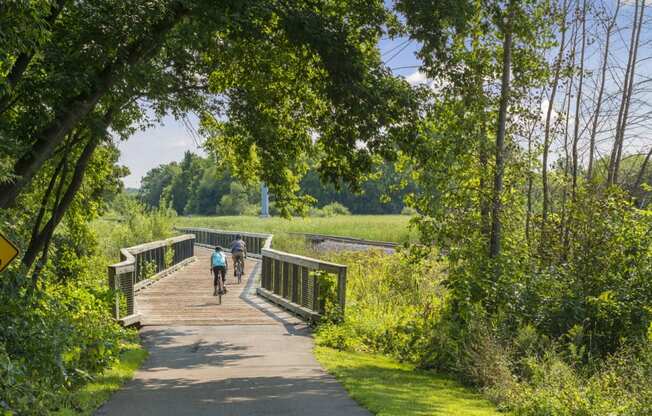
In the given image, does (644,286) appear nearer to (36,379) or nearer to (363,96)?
(363,96)

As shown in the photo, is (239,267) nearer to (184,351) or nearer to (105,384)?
(184,351)

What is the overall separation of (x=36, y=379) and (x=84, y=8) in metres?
4.95

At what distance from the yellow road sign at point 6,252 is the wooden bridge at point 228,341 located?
2.60 meters

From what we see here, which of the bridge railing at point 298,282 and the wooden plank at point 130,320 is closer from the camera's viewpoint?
the wooden plank at point 130,320

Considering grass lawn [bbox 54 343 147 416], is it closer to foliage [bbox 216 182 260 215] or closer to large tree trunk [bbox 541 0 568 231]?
large tree trunk [bbox 541 0 568 231]

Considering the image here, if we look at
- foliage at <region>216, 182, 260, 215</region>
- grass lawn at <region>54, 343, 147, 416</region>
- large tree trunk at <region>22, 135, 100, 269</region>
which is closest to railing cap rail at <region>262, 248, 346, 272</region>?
grass lawn at <region>54, 343, 147, 416</region>

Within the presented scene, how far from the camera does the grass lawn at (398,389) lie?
914cm

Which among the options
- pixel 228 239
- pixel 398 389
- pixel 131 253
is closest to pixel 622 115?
pixel 398 389

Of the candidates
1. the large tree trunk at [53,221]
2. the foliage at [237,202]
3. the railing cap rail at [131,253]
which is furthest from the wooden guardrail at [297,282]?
the foliage at [237,202]

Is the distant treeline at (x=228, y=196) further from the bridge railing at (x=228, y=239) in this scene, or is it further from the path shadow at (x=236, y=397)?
the path shadow at (x=236, y=397)

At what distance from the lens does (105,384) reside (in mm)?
10367

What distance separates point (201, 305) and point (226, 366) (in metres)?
8.82

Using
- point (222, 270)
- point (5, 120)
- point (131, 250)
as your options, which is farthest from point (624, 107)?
point (131, 250)

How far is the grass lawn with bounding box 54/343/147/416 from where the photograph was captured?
877 cm
